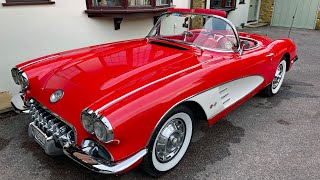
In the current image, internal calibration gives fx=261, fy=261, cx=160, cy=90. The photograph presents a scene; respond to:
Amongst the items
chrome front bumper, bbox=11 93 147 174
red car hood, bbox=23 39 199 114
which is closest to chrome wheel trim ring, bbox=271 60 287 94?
red car hood, bbox=23 39 199 114

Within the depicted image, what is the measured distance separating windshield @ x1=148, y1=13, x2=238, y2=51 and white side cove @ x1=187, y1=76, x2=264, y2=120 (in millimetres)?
457

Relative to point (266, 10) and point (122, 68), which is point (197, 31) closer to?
point (122, 68)

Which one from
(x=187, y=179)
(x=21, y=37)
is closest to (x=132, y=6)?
(x=21, y=37)

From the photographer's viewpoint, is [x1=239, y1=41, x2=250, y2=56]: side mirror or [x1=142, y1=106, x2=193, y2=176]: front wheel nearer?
[x1=142, y1=106, x2=193, y2=176]: front wheel

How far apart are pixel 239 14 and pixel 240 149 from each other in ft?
30.6

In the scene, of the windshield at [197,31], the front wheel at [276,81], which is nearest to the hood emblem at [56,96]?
the windshield at [197,31]

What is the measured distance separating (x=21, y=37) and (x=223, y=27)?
3.06 metres

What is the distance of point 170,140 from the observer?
A: 2.38m

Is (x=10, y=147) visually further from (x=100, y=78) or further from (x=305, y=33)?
(x=305, y=33)

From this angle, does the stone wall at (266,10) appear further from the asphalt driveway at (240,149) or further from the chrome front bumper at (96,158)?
the chrome front bumper at (96,158)

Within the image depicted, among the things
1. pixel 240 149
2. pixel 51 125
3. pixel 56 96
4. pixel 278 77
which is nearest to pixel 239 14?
pixel 278 77

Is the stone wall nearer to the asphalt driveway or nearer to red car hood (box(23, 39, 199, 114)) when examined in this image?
the asphalt driveway

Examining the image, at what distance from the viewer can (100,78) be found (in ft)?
7.67

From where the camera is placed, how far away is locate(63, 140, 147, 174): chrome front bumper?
6.15 ft
